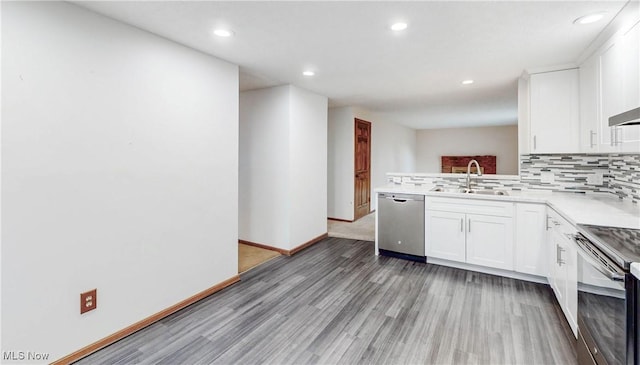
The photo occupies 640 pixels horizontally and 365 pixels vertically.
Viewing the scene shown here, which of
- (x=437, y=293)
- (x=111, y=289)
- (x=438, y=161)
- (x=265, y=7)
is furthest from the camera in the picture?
(x=438, y=161)

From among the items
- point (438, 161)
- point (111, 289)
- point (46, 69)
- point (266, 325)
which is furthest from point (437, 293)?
point (438, 161)

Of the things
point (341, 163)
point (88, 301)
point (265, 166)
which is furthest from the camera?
point (341, 163)

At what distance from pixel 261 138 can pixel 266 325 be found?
8.28 ft

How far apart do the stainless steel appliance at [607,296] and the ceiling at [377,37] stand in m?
1.47

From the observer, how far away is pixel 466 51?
272 cm

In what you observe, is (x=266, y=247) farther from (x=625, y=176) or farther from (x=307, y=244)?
(x=625, y=176)

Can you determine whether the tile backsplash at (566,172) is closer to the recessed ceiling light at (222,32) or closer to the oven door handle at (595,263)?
the oven door handle at (595,263)

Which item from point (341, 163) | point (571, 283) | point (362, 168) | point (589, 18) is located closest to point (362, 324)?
point (571, 283)

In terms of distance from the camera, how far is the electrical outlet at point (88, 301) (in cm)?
194

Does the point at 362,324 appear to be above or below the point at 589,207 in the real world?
below

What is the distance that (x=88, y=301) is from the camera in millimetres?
1968

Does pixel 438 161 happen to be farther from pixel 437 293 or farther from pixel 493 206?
pixel 437 293

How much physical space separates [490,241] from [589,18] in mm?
2072

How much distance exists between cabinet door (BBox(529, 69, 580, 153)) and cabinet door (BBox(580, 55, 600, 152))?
0.09 meters
